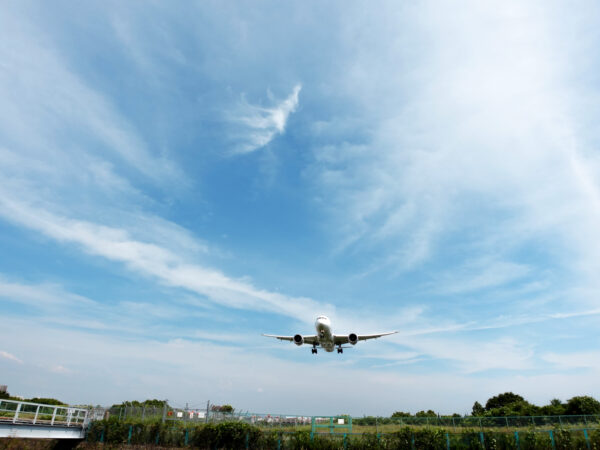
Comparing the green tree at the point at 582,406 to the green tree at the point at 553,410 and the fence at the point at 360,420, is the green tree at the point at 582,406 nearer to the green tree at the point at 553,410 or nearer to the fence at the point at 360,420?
the green tree at the point at 553,410

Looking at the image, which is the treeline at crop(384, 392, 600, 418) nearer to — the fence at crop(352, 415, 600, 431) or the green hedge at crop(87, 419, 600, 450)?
the fence at crop(352, 415, 600, 431)

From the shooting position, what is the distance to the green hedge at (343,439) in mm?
24828

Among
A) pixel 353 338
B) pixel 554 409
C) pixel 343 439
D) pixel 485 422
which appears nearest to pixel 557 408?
pixel 554 409

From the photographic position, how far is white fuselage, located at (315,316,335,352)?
129ft

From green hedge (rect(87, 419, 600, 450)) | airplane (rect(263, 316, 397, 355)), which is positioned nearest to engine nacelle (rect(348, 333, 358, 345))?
airplane (rect(263, 316, 397, 355))

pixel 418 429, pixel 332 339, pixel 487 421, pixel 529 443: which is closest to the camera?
pixel 529 443

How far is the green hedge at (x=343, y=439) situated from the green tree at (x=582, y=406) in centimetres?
3849

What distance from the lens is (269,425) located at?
3064cm

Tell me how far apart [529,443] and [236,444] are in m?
21.6

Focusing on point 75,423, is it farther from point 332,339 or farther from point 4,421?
point 332,339

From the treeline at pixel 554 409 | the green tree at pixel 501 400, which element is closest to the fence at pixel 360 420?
the treeline at pixel 554 409

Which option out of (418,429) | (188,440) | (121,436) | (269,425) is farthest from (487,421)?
(121,436)

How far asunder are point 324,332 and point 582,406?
153 feet

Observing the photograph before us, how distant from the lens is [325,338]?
42.2 m
